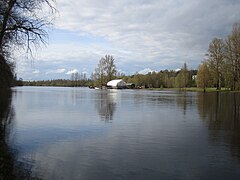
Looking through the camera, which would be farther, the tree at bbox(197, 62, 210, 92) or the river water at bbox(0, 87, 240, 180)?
the tree at bbox(197, 62, 210, 92)

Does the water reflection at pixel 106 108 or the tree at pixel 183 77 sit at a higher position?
the tree at pixel 183 77

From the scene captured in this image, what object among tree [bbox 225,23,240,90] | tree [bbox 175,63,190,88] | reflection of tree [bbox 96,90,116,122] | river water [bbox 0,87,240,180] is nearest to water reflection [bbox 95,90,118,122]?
reflection of tree [bbox 96,90,116,122]

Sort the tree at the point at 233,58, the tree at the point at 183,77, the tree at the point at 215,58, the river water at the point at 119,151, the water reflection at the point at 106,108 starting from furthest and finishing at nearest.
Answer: the tree at the point at 183,77 → the tree at the point at 215,58 → the tree at the point at 233,58 → the water reflection at the point at 106,108 → the river water at the point at 119,151

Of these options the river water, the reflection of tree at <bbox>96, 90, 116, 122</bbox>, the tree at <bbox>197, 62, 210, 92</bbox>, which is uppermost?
the tree at <bbox>197, 62, 210, 92</bbox>

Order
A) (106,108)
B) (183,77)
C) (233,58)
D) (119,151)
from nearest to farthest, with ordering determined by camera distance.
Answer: (119,151) < (106,108) < (233,58) < (183,77)

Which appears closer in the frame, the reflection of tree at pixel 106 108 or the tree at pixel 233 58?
the reflection of tree at pixel 106 108

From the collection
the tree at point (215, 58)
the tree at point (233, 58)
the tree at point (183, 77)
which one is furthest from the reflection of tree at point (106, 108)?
the tree at point (183, 77)

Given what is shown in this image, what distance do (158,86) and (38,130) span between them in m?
147

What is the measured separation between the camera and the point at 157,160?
36.5 ft

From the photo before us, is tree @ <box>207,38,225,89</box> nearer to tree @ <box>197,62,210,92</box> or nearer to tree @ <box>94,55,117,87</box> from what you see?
tree @ <box>197,62,210,92</box>

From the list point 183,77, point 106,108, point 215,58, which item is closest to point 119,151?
point 106,108

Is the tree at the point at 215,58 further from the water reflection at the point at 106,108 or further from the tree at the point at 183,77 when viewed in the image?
the water reflection at the point at 106,108

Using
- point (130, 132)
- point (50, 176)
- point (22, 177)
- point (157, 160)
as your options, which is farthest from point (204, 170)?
point (130, 132)

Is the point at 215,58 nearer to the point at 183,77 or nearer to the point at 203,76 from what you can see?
the point at 203,76
